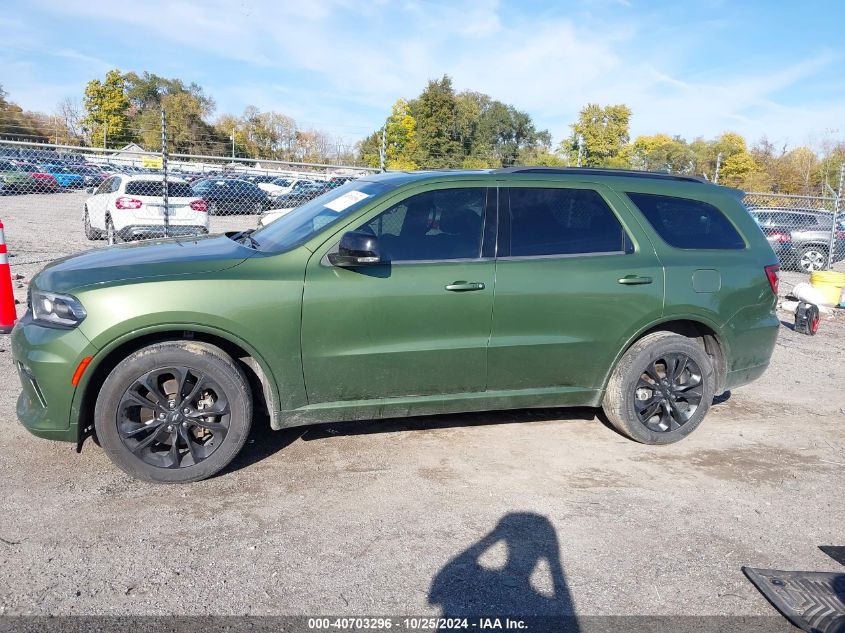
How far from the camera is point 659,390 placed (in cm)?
465

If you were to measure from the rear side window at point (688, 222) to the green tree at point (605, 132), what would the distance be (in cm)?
3833

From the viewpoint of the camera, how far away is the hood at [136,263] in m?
3.60

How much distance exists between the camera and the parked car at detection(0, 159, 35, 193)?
20.0m

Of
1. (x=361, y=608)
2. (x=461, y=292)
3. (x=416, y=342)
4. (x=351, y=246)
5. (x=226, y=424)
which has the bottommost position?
(x=361, y=608)

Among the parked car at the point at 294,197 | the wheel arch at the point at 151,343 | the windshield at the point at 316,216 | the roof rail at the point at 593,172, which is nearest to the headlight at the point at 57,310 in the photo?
the wheel arch at the point at 151,343

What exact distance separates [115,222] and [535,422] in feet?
34.9

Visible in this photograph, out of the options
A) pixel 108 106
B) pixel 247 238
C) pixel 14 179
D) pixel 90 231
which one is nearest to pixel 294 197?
pixel 90 231

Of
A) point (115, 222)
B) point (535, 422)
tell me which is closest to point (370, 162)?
A: point (115, 222)

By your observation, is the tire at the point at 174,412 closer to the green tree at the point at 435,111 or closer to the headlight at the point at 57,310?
the headlight at the point at 57,310

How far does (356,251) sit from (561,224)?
148 cm

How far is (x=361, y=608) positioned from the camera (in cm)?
275

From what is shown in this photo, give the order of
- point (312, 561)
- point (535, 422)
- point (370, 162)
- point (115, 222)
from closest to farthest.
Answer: point (312, 561), point (535, 422), point (115, 222), point (370, 162)

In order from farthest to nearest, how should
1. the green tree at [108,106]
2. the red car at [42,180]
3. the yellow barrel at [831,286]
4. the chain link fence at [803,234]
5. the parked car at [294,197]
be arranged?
1. the green tree at [108,106]
2. the red car at [42,180]
3. the parked car at [294,197]
4. the chain link fence at [803,234]
5. the yellow barrel at [831,286]

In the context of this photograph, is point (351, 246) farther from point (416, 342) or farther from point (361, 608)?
point (361, 608)
